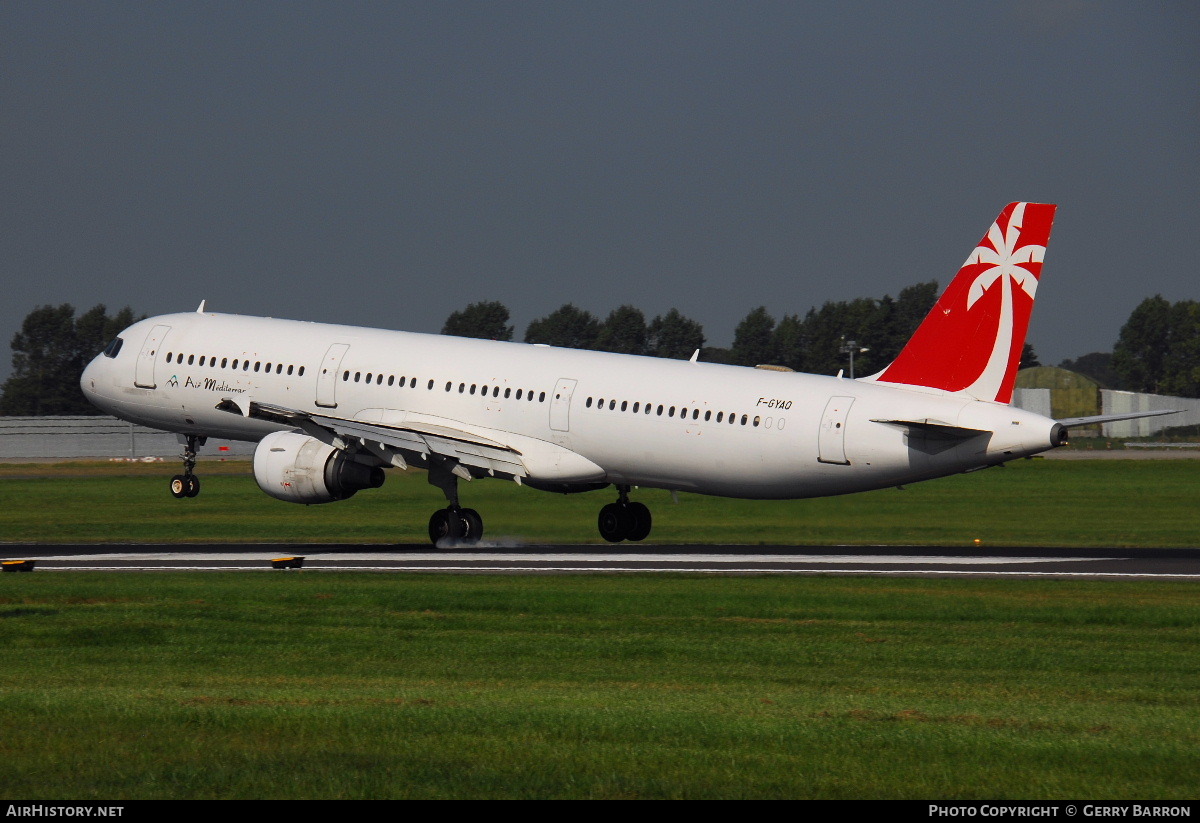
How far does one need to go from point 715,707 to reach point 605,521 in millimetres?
25911

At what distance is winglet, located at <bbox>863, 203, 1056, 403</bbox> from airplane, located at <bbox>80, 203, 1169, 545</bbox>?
35 millimetres

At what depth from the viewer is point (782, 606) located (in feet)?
83.3

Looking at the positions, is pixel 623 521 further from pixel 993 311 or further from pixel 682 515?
pixel 993 311

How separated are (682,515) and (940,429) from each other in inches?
668

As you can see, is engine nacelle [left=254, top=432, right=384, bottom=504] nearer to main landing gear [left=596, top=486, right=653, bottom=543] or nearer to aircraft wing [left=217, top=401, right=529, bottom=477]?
aircraft wing [left=217, top=401, right=529, bottom=477]

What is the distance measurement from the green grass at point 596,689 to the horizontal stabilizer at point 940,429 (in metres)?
6.09

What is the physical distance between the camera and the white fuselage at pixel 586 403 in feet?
116

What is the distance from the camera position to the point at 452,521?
40.0m

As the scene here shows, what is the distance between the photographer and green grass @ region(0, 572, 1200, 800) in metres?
12.4

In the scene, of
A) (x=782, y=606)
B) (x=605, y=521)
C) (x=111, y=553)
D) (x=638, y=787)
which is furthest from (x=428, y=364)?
(x=638, y=787)

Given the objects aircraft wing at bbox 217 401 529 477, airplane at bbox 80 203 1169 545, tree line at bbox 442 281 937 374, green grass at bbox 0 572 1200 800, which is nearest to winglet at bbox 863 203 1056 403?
airplane at bbox 80 203 1169 545

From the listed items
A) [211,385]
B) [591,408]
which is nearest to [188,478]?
[211,385]

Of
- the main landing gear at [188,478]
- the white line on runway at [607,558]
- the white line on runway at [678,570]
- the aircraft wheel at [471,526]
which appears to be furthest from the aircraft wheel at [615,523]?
the main landing gear at [188,478]

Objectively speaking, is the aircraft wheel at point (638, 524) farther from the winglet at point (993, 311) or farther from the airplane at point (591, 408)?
the winglet at point (993, 311)
